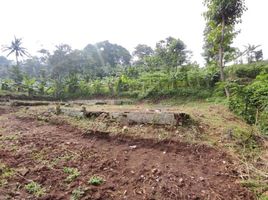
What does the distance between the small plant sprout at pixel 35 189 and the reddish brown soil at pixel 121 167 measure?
0.05 meters

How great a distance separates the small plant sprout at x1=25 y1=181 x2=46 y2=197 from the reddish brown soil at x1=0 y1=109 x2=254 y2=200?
0.18 feet

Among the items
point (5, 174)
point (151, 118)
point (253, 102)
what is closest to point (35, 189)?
point (5, 174)

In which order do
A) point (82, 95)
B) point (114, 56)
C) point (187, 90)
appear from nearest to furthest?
point (187, 90) → point (82, 95) → point (114, 56)

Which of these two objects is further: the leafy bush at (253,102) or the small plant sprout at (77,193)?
the leafy bush at (253,102)

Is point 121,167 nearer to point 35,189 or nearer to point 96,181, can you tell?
point 96,181

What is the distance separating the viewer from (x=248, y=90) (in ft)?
16.9

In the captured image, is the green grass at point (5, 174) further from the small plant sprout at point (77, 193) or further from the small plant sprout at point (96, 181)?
the small plant sprout at point (96, 181)

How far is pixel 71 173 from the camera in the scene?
2.85 meters

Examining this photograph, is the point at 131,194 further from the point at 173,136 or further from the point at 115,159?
the point at 173,136

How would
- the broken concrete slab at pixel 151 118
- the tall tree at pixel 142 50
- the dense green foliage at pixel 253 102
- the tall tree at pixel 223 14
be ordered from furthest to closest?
the tall tree at pixel 142 50, the tall tree at pixel 223 14, the dense green foliage at pixel 253 102, the broken concrete slab at pixel 151 118

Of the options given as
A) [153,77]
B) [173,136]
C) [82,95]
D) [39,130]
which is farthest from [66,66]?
[173,136]

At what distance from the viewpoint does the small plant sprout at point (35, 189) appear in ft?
7.97

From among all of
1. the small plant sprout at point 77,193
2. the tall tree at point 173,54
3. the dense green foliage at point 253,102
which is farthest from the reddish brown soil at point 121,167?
the tall tree at point 173,54

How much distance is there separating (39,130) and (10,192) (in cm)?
236
